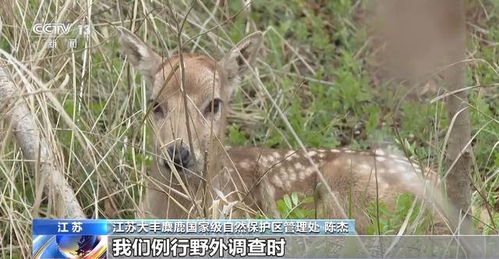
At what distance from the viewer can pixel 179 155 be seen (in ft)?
6.97

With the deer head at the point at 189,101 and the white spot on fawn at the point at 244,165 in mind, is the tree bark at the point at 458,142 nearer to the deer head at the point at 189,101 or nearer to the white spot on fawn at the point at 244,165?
the deer head at the point at 189,101

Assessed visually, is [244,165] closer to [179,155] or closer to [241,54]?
[241,54]

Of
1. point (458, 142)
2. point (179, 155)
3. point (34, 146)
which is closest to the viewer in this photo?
point (458, 142)

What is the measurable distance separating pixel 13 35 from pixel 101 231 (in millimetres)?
759

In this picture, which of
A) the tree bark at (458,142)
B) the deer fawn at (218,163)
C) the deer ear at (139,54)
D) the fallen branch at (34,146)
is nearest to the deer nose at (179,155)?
→ the deer fawn at (218,163)

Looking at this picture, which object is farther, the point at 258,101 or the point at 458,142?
the point at 258,101

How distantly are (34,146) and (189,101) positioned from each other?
514mm

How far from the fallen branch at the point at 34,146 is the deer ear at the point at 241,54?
2.12 ft

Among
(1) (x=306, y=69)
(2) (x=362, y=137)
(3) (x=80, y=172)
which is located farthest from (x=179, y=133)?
(1) (x=306, y=69)

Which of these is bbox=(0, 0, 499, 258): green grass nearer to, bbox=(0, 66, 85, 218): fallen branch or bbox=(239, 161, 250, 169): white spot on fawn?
bbox=(0, 66, 85, 218): fallen branch

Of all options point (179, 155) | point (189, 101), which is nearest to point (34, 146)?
point (179, 155)

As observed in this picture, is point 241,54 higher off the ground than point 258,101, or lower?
higher

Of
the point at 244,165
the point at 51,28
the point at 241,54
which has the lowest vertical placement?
the point at 244,165

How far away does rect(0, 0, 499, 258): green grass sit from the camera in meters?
2.06
